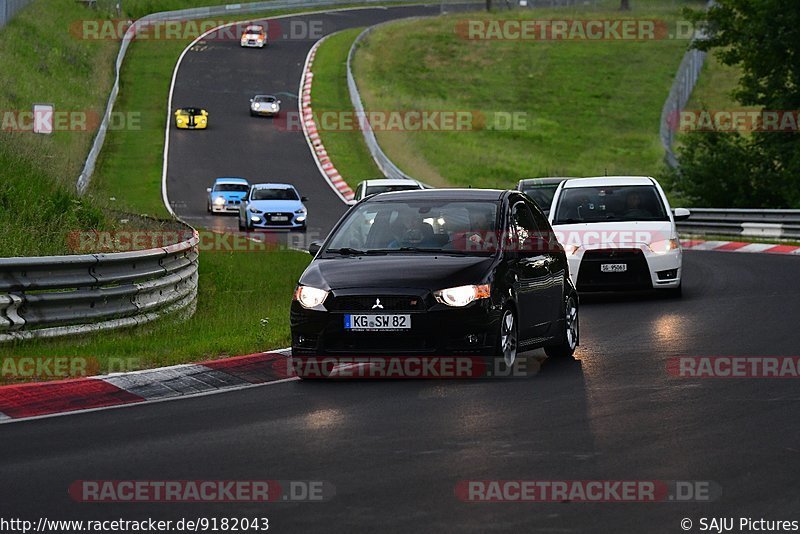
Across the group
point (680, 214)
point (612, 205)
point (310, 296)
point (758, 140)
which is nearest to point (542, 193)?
point (612, 205)

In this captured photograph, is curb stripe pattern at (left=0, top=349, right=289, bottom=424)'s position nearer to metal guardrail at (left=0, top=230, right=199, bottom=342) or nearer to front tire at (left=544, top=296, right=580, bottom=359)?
metal guardrail at (left=0, top=230, right=199, bottom=342)

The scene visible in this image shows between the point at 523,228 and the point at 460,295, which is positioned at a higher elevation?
the point at 523,228

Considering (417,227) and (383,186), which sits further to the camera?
(383,186)

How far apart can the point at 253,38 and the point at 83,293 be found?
67777 mm

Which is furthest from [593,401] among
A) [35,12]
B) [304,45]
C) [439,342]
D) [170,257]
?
[304,45]

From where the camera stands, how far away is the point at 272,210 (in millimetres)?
37250

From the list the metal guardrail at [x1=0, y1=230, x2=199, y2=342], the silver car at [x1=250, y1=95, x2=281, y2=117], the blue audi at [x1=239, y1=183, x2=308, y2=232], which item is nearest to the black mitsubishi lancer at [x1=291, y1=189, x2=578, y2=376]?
the metal guardrail at [x1=0, y1=230, x2=199, y2=342]

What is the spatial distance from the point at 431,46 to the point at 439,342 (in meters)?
76.3

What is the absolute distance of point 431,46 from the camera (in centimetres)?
8669

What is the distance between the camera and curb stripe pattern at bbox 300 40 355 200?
50116 mm

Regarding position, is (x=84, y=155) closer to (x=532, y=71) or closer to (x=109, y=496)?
(x=532, y=71)

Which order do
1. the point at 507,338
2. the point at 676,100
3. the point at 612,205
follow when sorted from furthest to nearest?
the point at 676,100 < the point at 612,205 < the point at 507,338

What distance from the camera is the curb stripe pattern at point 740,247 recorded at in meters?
30.9

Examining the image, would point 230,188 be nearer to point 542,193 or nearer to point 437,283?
point 542,193
